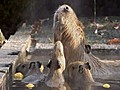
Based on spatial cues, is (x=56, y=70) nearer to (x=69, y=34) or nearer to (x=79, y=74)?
(x=79, y=74)

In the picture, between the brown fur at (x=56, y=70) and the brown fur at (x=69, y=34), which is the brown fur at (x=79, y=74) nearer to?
the brown fur at (x=56, y=70)

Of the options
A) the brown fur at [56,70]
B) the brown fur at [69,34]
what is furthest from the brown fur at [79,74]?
the brown fur at [69,34]

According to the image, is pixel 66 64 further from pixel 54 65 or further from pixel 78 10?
pixel 78 10

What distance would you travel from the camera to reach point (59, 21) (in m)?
7.00

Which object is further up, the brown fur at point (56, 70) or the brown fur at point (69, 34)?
the brown fur at point (69, 34)

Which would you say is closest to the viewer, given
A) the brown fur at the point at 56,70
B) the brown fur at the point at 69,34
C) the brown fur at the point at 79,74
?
the brown fur at the point at 56,70

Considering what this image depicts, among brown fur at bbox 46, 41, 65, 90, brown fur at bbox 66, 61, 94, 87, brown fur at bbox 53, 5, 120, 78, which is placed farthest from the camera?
brown fur at bbox 53, 5, 120, 78

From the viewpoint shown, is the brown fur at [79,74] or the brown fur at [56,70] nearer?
the brown fur at [56,70]

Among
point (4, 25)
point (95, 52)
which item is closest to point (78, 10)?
point (4, 25)

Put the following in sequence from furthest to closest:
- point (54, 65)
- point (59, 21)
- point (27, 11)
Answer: point (27, 11), point (59, 21), point (54, 65)

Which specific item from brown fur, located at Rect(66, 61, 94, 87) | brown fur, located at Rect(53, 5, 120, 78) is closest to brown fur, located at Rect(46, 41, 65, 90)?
brown fur, located at Rect(66, 61, 94, 87)

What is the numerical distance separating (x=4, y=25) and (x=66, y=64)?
626cm

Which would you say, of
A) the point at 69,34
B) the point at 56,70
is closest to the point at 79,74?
the point at 56,70

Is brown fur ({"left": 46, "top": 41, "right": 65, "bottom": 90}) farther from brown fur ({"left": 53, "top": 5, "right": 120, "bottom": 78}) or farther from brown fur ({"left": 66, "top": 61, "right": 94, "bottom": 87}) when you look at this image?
brown fur ({"left": 53, "top": 5, "right": 120, "bottom": 78})
